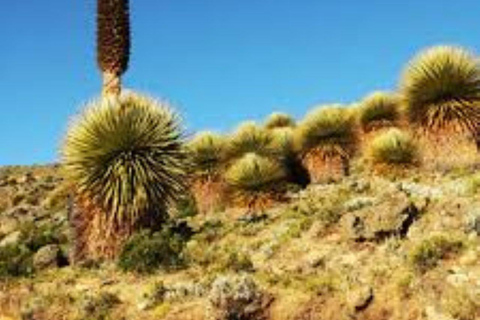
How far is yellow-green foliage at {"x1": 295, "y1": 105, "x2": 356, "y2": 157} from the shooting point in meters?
30.5

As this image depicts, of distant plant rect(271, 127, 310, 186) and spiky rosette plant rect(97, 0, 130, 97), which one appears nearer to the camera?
spiky rosette plant rect(97, 0, 130, 97)

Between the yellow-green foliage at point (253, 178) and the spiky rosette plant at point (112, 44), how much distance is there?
259 inches

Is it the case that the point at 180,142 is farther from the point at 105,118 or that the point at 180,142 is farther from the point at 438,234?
the point at 438,234

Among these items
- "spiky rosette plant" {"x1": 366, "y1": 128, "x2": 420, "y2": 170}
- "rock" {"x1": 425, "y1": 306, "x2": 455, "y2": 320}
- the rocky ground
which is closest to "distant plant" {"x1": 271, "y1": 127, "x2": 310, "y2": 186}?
"spiky rosette plant" {"x1": 366, "y1": 128, "x2": 420, "y2": 170}

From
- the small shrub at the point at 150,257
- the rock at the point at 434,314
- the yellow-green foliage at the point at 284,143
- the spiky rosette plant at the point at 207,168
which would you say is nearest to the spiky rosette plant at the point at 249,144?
the yellow-green foliage at the point at 284,143

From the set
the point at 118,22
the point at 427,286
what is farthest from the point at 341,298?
the point at 118,22

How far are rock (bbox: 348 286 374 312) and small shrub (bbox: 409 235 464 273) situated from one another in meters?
0.89

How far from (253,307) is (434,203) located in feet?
16.9

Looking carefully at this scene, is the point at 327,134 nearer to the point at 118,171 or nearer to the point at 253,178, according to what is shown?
the point at 253,178

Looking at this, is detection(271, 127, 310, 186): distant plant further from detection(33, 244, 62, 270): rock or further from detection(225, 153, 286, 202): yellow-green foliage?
detection(33, 244, 62, 270): rock

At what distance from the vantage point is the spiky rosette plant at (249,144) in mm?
30469

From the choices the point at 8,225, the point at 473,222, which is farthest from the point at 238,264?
the point at 8,225

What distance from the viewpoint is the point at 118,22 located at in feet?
68.5

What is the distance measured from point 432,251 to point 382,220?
2244 mm
